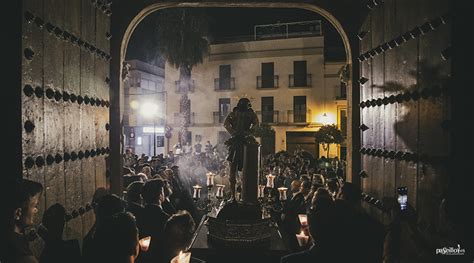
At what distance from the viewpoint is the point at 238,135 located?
620cm

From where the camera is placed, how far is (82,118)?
3.84 m

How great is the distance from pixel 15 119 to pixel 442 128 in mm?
3036

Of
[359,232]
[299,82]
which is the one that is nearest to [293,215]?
[359,232]

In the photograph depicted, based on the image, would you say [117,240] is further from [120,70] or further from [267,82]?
[267,82]

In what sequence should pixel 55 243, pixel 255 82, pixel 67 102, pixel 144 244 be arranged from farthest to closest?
1. pixel 255 82
2. pixel 144 244
3. pixel 67 102
4. pixel 55 243

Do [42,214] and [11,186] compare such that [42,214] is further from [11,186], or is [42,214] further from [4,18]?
[4,18]

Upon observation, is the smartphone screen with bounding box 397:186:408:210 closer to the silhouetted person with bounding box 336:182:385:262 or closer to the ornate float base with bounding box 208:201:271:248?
the silhouetted person with bounding box 336:182:385:262

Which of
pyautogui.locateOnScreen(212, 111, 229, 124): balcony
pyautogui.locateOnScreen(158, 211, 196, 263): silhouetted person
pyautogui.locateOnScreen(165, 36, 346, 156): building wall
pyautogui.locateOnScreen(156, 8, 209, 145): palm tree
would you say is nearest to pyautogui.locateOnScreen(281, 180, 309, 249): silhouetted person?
pyautogui.locateOnScreen(158, 211, 196, 263): silhouetted person

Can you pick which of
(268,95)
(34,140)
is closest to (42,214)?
(34,140)

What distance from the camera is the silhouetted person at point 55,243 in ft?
8.95

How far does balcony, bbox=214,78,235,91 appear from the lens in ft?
104

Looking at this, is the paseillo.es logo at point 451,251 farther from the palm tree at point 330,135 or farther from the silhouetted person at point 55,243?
the palm tree at point 330,135

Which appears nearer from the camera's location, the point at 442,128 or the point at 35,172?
the point at 442,128

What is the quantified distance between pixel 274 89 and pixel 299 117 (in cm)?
315
